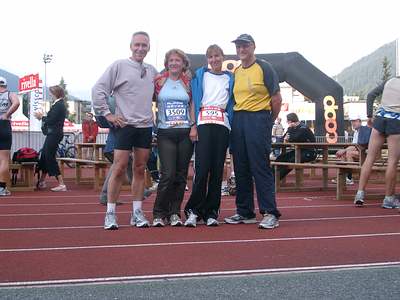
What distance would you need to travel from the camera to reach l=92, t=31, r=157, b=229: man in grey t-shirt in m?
6.20

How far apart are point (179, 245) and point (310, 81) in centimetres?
1685

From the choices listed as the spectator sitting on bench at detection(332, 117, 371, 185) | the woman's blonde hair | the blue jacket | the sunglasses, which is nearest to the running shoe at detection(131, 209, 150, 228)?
the blue jacket

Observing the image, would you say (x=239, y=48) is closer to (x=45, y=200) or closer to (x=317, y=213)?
(x=317, y=213)

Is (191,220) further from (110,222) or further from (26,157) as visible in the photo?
(26,157)

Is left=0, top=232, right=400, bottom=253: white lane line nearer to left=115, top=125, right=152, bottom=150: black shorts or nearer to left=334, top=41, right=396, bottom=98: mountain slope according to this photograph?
left=115, top=125, right=152, bottom=150: black shorts

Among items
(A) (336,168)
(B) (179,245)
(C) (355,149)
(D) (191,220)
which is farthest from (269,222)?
(C) (355,149)

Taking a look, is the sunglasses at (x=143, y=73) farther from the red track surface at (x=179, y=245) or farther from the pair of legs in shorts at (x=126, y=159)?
the red track surface at (x=179, y=245)

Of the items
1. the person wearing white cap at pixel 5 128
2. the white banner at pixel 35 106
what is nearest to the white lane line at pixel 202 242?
the person wearing white cap at pixel 5 128

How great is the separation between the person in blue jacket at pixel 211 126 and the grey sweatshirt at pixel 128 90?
22.0 inches

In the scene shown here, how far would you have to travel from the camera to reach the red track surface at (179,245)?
452 cm

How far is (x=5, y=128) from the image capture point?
10180 millimetres

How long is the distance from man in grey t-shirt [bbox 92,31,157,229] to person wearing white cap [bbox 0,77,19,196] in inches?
172

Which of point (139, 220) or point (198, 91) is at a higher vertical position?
point (198, 91)

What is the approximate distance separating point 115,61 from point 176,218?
173cm
